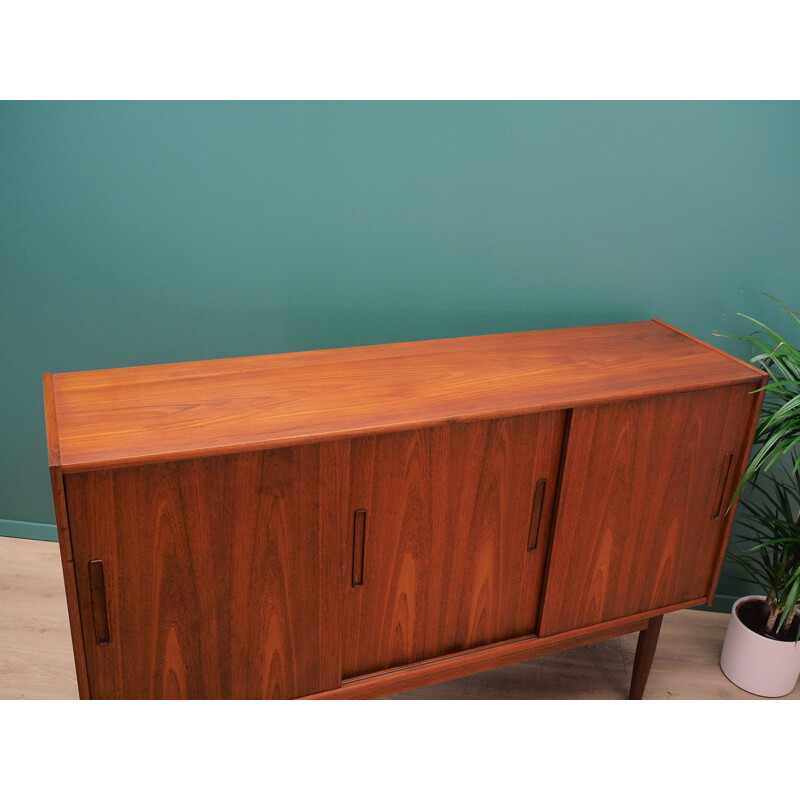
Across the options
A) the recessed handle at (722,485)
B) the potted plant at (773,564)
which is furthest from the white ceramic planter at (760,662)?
the recessed handle at (722,485)

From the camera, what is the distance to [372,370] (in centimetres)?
176

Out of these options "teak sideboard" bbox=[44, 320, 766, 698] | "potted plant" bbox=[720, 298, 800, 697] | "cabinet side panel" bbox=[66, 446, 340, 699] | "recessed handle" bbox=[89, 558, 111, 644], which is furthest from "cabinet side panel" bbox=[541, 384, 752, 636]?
"recessed handle" bbox=[89, 558, 111, 644]

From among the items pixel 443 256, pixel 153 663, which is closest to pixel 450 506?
pixel 153 663

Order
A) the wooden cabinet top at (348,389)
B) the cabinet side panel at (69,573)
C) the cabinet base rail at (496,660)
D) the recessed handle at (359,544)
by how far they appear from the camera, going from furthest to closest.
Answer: the cabinet base rail at (496,660)
the recessed handle at (359,544)
the wooden cabinet top at (348,389)
the cabinet side panel at (69,573)

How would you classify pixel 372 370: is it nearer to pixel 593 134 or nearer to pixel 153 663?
pixel 153 663

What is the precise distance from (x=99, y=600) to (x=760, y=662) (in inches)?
68.2

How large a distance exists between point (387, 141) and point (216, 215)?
0.50 m

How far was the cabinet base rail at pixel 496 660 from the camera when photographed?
1.72 meters

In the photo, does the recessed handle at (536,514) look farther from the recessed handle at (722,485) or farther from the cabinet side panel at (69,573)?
the cabinet side panel at (69,573)

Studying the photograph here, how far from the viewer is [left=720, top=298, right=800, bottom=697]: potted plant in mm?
1963

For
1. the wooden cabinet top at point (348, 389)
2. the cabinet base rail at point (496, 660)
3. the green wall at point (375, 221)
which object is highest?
the green wall at point (375, 221)

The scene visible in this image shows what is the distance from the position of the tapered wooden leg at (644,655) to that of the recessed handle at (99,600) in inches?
53.7

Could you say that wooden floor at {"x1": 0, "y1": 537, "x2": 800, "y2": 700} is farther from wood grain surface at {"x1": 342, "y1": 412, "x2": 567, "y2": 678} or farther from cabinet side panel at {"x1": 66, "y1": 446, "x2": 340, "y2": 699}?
cabinet side panel at {"x1": 66, "y1": 446, "x2": 340, "y2": 699}

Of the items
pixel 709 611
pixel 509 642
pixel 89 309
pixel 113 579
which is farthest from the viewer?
pixel 709 611
